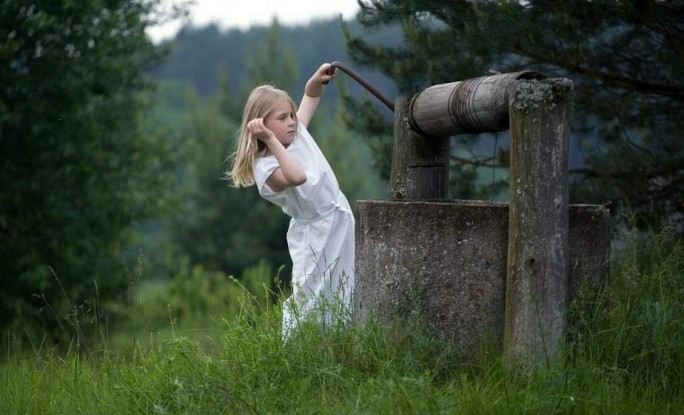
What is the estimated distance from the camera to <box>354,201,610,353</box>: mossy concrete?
3.73m

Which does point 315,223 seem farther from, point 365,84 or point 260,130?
point 365,84

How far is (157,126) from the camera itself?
16.2m

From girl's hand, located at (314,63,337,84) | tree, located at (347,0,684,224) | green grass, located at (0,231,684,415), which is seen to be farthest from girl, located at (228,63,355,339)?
tree, located at (347,0,684,224)

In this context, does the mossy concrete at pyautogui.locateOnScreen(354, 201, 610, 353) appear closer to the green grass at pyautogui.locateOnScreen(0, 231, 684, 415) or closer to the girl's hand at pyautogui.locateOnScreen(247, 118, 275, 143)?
the green grass at pyautogui.locateOnScreen(0, 231, 684, 415)

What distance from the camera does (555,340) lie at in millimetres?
3578

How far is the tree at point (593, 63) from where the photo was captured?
6.31 meters

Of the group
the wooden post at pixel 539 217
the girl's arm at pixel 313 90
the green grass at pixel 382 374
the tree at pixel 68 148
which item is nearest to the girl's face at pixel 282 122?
the girl's arm at pixel 313 90

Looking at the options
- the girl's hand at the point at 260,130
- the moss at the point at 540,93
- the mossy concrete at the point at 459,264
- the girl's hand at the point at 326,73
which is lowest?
the mossy concrete at the point at 459,264

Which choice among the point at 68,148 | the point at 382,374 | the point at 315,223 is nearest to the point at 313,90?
the point at 315,223

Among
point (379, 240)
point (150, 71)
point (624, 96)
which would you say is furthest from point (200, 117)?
point (379, 240)

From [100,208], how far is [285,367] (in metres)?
10.4

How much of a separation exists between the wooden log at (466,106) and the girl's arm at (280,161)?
60 cm

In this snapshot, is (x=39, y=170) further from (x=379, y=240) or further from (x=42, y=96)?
(x=379, y=240)

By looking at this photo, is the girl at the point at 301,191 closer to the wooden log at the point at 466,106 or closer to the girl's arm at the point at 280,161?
the girl's arm at the point at 280,161
